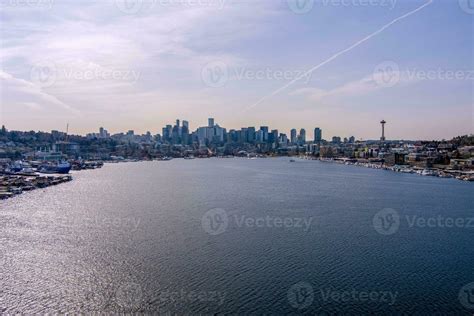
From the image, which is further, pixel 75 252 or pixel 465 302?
pixel 75 252

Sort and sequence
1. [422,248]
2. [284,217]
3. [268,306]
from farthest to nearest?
1. [284,217]
2. [422,248]
3. [268,306]

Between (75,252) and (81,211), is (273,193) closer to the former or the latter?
(81,211)

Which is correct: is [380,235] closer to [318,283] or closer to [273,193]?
[318,283]

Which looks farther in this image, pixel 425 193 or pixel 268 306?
pixel 425 193

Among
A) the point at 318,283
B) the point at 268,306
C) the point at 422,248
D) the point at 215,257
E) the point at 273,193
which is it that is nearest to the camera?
the point at 268,306

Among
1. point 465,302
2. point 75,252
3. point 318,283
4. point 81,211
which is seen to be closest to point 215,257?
point 318,283

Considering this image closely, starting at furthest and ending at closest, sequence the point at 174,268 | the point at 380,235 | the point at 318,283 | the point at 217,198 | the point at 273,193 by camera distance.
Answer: the point at 273,193 → the point at 217,198 → the point at 380,235 → the point at 174,268 → the point at 318,283

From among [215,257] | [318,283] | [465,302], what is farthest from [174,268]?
[465,302]
